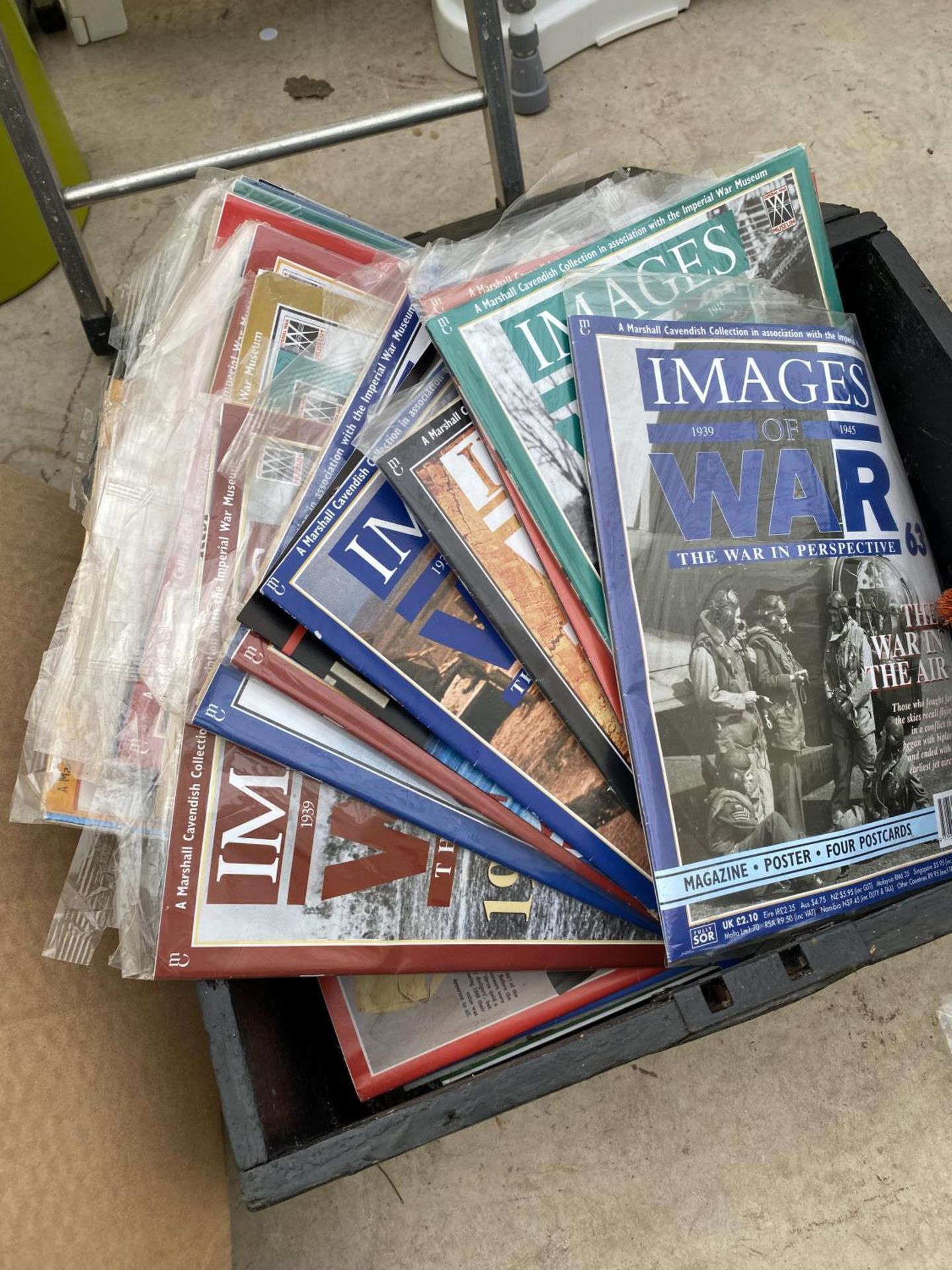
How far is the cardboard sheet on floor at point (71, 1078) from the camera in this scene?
605 mm

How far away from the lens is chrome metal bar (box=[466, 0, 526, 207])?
85cm

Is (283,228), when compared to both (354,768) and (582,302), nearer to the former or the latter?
(582,302)

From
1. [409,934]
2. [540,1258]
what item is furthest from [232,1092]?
[540,1258]

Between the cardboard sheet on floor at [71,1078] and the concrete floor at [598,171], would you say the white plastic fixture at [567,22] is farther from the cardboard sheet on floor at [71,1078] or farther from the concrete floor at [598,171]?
the cardboard sheet on floor at [71,1078]

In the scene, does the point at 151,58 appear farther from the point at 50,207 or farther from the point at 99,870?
the point at 99,870

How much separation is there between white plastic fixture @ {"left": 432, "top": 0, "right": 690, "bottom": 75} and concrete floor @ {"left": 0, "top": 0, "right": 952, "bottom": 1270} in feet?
0.06

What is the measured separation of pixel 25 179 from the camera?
1.00 metres

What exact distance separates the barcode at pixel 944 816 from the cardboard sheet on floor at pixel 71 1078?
53 centimetres

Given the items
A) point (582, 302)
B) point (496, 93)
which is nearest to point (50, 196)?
point (496, 93)

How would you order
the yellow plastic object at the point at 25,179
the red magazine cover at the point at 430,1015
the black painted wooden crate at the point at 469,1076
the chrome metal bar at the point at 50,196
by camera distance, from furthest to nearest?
the yellow plastic object at the point at 25,179
the chrome metal bar at the point at 50,196
the red magazine cover at the point at 430,1015
the black painted wooden crate at the point at 469,1076

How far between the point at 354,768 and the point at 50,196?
0.59 metres

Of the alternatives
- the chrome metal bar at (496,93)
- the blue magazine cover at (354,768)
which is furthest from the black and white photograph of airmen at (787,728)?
the chrome metal bar at (496,93)

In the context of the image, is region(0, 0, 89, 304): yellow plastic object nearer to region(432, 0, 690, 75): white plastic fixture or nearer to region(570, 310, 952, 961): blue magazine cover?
region(432, 0, 690, 75): white plastic fixture

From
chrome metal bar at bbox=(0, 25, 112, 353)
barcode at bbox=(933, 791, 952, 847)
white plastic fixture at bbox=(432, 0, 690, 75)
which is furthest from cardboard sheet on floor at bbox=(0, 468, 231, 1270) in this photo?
white plastic fixture at bbox=(432, 0, 690, 75)
